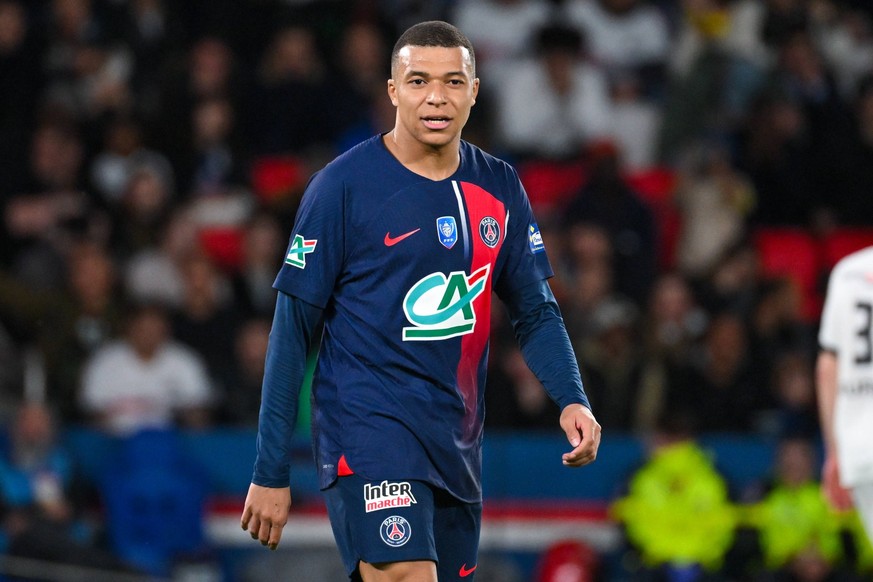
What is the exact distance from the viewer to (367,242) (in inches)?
176

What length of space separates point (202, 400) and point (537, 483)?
2.20 metres

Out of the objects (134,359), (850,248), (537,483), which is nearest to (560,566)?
(537,483)

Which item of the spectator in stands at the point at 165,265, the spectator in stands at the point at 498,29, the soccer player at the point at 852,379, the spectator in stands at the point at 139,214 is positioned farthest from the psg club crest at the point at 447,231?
the spectator in stands at the point at 498,29

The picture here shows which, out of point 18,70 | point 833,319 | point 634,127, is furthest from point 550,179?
point 833,319

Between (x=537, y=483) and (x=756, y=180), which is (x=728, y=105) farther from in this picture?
(x=537, y=483)

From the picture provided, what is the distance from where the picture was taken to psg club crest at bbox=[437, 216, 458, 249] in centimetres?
450

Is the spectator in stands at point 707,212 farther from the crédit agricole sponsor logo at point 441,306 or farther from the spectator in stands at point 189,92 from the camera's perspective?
the crédit agricole sponsor logo at point 441,306

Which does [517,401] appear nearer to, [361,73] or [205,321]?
[205,321]

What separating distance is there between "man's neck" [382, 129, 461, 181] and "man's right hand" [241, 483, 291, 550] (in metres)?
1.01

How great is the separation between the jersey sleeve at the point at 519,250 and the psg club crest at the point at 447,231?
22cm

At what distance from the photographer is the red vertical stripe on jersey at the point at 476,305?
4.54m

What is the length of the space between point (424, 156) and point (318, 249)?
43cm

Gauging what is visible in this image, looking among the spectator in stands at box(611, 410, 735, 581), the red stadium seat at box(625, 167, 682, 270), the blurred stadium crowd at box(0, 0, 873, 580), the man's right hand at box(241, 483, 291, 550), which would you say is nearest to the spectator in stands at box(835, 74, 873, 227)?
the blurred stadium crowd at box(0, 0, 873, 580)

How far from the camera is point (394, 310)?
4.45 metres
